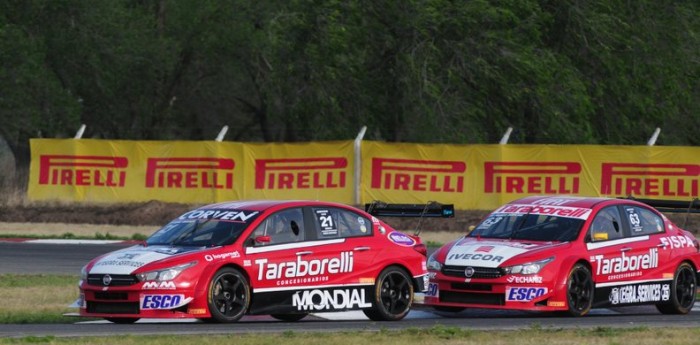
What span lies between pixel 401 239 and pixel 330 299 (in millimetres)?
1207

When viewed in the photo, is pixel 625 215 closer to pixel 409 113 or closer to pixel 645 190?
pixel 645 190

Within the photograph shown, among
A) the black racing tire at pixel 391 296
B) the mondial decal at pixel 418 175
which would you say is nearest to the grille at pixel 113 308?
the black racing tire at pixel 391 296

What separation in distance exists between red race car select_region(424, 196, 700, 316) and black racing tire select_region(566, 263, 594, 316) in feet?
0.04

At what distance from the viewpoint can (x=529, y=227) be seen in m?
15.9

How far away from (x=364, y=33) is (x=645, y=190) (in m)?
9.70

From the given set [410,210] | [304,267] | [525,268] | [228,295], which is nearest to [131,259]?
[228,295]

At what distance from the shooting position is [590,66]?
35688 mm

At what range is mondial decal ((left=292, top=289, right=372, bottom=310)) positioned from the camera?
47.0 feet

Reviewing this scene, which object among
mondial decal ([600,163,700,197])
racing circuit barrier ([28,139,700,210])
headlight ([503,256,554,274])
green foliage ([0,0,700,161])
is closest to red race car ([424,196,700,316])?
headlight ([503,256,554,274])

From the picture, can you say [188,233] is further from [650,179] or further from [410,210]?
[650,179]

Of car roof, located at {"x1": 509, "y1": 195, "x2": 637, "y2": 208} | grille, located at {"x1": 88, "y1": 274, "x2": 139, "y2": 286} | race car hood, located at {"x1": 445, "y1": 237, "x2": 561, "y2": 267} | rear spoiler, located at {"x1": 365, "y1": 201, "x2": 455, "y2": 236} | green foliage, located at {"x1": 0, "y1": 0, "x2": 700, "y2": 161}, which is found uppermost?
green foliage, located at {"x1": 0, "y1": 0, "x2": 700, "y2": 161}

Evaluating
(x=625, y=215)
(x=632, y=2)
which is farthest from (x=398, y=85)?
(x=625, y=215)

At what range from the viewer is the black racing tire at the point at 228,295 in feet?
44.2

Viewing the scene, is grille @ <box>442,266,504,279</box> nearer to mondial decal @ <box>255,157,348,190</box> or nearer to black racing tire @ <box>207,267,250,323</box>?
black racing tire @ <box>207,267,250,323</box>
